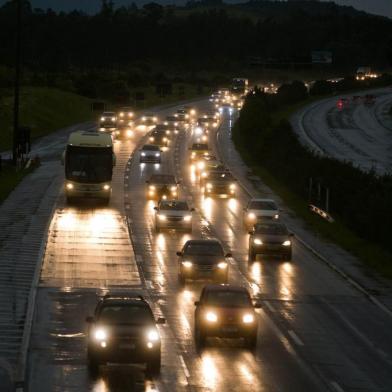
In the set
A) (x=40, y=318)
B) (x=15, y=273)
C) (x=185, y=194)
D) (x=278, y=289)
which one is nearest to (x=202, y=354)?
(x=40, y=318)

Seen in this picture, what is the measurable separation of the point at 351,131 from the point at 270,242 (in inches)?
3095

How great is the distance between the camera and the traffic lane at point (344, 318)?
23.7m

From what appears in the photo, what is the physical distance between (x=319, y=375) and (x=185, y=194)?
4240cm

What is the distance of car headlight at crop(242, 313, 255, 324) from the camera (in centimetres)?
2400

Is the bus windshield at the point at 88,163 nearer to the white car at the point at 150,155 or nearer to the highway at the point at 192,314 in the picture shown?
the highway at the point at 192,314

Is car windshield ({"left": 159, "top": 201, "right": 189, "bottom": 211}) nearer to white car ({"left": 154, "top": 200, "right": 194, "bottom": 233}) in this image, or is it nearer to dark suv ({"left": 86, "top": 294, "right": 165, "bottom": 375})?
white car ({"left": 154, "top": 200, "right": 194, "bottom": 233})

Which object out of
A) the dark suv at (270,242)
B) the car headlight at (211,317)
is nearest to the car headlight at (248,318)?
the car headlight at (211,317)

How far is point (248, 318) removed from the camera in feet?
78.8

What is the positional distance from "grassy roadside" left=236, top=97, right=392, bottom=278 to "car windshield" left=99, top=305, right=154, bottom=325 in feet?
64.3

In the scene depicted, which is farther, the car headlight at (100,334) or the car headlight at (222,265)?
the car headlight at (222,265)

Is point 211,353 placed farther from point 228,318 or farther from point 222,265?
point 222,265

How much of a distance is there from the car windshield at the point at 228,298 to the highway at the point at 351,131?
5211 cm

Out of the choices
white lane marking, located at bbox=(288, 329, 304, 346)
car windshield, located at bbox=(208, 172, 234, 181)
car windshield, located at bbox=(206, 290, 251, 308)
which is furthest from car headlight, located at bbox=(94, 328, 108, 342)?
car windshield, located at bbox=(208, 172, 234, 181)

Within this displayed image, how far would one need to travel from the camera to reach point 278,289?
34188mm
